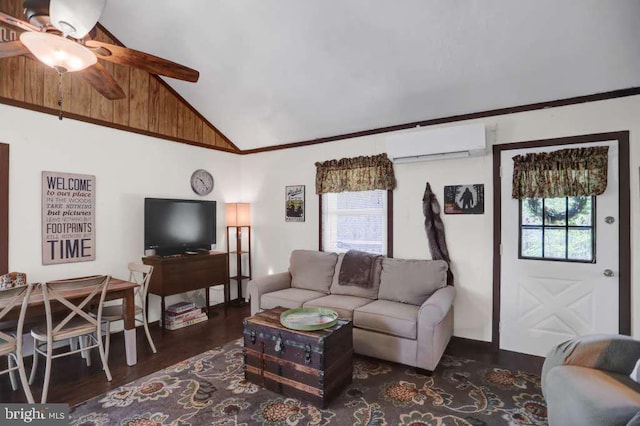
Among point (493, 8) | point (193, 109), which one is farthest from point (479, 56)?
point (193, 109)

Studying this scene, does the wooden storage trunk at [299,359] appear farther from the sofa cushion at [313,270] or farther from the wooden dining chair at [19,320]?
the wooden dining chair at [19,320]

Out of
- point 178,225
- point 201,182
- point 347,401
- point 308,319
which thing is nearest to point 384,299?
point 308,319

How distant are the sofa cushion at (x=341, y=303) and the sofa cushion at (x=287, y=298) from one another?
0.11m

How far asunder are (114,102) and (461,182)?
3829 mm

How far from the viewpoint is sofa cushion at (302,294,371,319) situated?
313cm

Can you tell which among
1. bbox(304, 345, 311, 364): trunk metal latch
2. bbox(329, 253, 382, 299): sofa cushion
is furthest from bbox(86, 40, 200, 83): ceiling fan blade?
bbox(329, 253, 382, 299): sofa cushion

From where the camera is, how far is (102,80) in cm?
222

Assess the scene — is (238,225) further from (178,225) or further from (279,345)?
(279,345)

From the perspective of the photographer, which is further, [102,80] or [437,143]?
[437,143]

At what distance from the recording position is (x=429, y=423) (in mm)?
2127

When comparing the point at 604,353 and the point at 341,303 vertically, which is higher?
the point at 604,353

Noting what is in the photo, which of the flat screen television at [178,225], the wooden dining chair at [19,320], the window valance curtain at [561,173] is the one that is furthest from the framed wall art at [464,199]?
the wooden dining chair at [19,320]

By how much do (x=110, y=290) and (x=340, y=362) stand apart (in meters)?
2.01

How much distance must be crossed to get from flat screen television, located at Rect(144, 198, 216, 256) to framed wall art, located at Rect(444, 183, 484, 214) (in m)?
2.96
